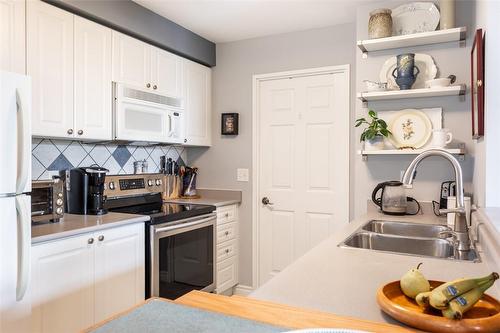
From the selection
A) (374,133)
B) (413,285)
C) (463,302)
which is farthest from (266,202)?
(463,302)

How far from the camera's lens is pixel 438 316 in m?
0.79

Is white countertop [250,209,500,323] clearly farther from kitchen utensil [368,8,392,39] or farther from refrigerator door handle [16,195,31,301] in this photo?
kitchen utensil [368,8,392,39]

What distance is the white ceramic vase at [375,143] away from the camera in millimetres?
2615

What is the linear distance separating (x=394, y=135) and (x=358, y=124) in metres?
0.26

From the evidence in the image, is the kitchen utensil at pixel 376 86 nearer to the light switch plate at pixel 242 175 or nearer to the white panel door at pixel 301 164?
the white panel door at pixel 301 164

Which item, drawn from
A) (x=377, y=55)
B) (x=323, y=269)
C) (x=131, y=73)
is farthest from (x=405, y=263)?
(x=131, y=73)

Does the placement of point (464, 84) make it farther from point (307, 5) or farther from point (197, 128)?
point (197, 128)

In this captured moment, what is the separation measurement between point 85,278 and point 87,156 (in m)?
1.08

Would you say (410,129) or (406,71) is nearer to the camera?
(406,71)

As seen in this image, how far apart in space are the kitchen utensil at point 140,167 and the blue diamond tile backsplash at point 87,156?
31mm

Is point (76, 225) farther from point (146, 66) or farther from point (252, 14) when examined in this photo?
point (252, 14)

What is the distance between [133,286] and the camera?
230cm

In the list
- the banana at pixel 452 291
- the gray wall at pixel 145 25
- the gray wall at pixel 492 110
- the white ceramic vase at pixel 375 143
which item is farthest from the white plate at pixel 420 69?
the banana at pixel 452 291

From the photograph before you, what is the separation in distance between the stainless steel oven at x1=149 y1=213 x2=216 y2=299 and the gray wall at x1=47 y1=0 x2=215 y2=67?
1436 millimetres
